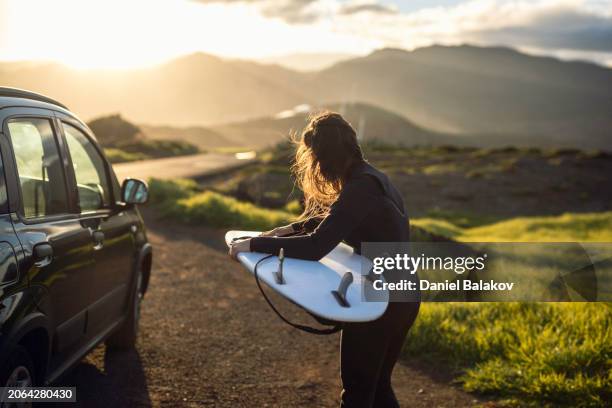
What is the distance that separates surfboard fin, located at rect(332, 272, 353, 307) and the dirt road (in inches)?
10.3

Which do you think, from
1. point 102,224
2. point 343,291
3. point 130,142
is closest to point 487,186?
point 102,224

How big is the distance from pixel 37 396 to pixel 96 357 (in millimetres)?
2012

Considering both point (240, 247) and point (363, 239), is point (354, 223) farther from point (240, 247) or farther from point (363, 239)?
point (240, 247)

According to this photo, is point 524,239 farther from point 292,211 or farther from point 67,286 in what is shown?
point 67,286

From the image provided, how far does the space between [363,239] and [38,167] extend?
6.73 feet

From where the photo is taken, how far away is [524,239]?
601 inches

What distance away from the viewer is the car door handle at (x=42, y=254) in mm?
3221

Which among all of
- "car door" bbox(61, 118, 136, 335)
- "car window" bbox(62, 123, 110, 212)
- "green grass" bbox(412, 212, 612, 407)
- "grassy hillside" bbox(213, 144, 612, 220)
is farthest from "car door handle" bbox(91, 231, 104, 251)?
"grassy hillside" bbox(213, 144, 612, 220)

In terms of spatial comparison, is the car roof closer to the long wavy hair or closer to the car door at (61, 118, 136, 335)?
the car door at (61, 118, 136, 335)

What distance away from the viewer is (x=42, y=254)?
3273mm

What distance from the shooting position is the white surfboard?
113 inches

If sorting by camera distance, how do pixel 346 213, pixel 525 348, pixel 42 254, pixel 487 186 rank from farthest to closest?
pixel 487 186, pixel 525 348, pixel 42 254, pixel 346 213

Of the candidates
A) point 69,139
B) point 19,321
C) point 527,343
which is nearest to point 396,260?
point 19,321

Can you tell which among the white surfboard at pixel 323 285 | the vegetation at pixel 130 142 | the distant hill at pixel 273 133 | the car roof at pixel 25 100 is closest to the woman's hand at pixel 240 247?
the white surfboard at pixel 323 285
